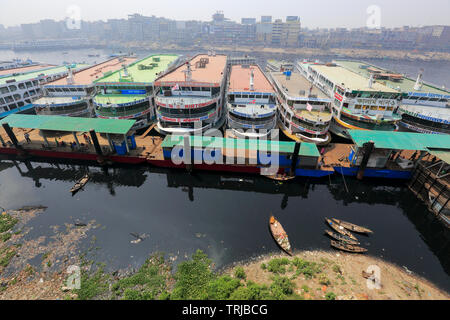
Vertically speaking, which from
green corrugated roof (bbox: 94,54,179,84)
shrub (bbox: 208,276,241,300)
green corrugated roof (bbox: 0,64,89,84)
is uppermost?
green corrugated roof (bbox: 94,54,179,84)

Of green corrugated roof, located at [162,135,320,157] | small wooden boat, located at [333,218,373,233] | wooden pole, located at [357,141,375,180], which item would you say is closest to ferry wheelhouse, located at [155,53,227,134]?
green corrugated roof, located at [162,135,320,157]

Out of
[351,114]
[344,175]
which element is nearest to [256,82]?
[351,114]

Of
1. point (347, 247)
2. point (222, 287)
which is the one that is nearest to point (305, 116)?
point (347, 247)

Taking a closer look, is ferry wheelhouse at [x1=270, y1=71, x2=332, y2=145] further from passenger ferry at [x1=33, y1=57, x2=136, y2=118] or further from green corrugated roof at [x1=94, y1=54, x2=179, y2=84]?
passenger ferry at [x1=33, y1=57, x2=136, y2=118]

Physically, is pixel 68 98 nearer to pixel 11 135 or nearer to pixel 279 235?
pixel 11 135

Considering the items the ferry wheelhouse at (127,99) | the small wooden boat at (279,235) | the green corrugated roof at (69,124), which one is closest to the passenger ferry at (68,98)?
the ferry wheelhouse at (127,99)

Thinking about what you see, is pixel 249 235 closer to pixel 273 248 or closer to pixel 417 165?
pixel 273 248
